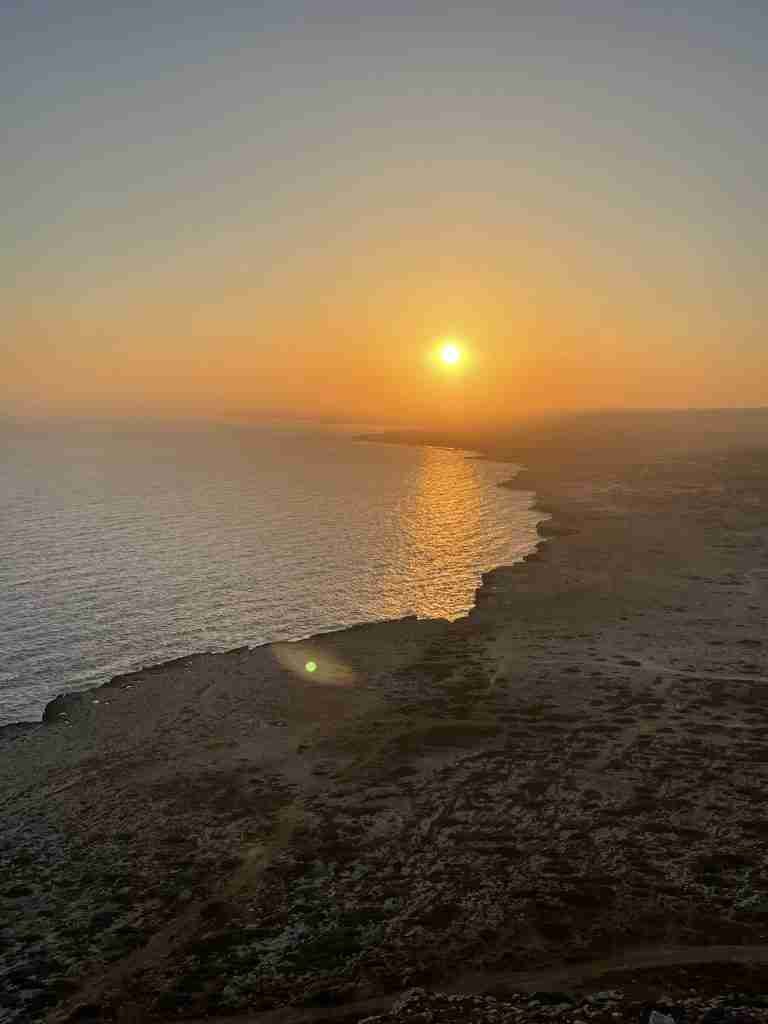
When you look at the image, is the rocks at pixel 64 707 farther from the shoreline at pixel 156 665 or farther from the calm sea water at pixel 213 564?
the calm sea water at pixel 213 564

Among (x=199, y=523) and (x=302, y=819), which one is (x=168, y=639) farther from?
(x=199, y=523)

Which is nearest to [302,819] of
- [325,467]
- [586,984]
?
[586,984]

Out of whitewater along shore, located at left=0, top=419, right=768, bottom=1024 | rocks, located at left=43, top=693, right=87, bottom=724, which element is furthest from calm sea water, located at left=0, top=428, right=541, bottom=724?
whitewater along shore, located at left=0, top=419, right=768, bottom=1024

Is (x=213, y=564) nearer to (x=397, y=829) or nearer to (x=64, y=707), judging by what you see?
(x=64, y=707)

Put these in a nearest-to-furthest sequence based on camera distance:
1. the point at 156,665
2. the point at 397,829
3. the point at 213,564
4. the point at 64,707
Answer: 1. the point at 397,829
2. the point at 64,707
3. the point at 156,665
4. the point at 213,564

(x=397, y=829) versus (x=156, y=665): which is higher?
(x=156, y=665)

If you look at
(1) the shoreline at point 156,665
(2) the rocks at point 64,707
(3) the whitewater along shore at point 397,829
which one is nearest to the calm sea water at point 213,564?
(1) the shoreline at point 156,665

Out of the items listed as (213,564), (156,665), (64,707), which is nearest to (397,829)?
(64,707)

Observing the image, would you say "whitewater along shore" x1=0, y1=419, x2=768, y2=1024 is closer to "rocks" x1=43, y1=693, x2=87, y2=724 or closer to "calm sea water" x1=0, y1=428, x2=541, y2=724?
"rocks" x1=43, y1=693, x2=87, y2=724
